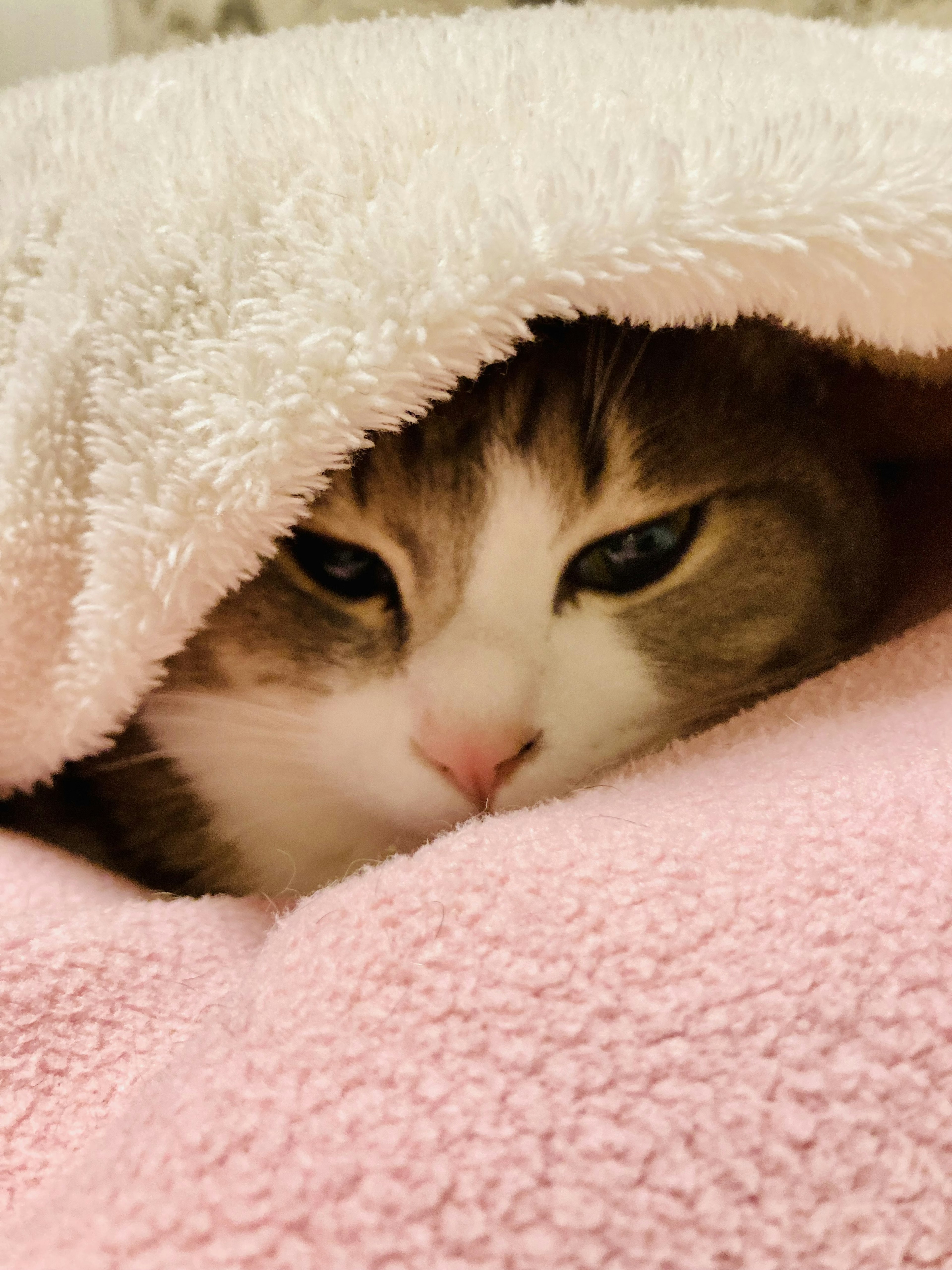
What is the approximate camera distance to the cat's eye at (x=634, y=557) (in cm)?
59

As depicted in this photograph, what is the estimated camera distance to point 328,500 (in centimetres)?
57

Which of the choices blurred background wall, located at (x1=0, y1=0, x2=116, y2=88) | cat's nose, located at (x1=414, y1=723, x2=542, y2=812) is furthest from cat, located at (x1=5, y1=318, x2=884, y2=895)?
blurred background wall, located at (x1=0, y1=0, x2=116, y2=88)

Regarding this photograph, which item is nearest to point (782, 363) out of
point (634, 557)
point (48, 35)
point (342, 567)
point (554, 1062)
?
point (634, 557)

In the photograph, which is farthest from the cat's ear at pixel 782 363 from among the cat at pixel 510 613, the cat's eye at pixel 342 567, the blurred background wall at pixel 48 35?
the blurred background wall at pixel 48 35

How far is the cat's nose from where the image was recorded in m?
0.52

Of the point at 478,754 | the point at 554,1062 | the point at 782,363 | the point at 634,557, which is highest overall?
the point at 782,363

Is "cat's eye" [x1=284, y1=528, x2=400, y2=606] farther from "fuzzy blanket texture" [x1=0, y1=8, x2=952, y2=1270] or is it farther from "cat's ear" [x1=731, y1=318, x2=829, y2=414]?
"cat's ear" [x1=731, y1=318, x2=829, y2=414]

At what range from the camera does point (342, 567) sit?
59cm

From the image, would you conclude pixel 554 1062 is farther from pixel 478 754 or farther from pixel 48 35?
pixel 48 35

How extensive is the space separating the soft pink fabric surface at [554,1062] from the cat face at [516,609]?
142 mm

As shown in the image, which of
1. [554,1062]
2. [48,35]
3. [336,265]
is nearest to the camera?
A: [554,1062]

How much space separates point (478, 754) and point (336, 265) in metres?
0.25

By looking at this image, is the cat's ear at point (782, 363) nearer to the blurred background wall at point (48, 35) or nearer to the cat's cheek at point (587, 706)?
the cat's cheek at point (587, 706)

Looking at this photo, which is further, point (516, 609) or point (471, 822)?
point (516, 609)
